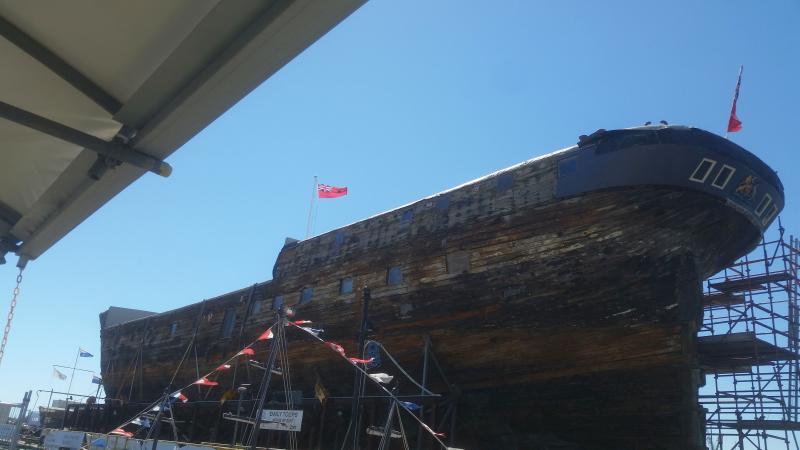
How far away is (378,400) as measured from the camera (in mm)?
14055

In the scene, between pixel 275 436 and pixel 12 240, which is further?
pixel 275 436

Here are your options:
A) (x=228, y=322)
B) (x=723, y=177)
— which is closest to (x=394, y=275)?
(x=723, y=177)

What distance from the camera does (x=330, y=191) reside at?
69.3 feet

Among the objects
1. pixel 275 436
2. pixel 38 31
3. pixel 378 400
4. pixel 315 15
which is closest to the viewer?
pixel 315 15

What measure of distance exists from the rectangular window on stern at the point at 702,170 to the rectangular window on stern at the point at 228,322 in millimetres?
16571

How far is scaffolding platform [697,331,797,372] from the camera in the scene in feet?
40.9

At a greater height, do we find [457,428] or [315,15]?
[315,15]

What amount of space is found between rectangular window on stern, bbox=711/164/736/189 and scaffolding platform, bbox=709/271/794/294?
4.23 meters

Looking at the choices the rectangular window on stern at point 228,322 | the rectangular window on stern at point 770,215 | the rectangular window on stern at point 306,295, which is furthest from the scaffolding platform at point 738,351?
the rectangular window on stern at point 228,322

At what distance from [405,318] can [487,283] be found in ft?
8.70

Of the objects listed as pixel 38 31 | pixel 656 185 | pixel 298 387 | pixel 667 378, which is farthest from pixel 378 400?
pixel 38 31

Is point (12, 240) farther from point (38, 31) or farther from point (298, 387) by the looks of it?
point (298, 387)

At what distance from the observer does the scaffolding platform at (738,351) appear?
40.9 feet

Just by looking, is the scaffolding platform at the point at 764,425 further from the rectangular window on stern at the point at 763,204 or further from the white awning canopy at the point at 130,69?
the white awning canopy at the point at 130,69
